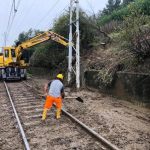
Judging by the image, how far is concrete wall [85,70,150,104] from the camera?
1550cm

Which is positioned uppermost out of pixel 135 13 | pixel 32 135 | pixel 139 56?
pixel 135 13

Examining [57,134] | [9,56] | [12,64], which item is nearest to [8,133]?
[57,134]

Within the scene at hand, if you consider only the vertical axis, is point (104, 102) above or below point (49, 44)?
below

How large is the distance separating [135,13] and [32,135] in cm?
951

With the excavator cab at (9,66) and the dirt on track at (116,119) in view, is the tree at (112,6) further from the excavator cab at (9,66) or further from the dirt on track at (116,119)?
the dirt on track at (116,119)

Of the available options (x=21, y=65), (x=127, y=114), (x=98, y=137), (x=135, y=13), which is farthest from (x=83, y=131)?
(x=21, y=65)

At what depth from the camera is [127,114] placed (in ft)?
46.4

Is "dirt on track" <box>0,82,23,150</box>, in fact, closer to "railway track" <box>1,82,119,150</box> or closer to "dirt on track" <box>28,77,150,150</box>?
"railway track" <box>1,82,119,150</box>

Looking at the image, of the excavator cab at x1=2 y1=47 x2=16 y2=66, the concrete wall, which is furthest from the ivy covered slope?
the excavator cab at x1=2 y1=47 x2=16 y2=66

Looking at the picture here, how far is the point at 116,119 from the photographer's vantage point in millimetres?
13047

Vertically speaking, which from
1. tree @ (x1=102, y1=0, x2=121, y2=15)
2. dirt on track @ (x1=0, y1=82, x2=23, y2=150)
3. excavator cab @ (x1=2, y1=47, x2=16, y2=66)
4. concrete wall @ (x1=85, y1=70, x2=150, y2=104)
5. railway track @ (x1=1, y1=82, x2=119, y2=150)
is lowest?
dirt on track @ (x1=0, y1=82, x2=23, y2=150)

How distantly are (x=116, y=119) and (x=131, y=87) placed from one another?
4.05 metres

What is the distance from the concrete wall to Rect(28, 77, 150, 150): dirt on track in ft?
1.16

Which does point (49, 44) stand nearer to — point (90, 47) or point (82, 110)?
point (90, 47)
